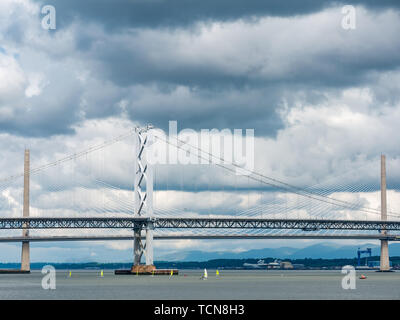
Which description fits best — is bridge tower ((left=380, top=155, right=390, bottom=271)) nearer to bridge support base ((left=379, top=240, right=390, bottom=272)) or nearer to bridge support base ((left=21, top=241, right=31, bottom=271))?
bridge support base ((left=379, top=240, right=390, bottom=272))

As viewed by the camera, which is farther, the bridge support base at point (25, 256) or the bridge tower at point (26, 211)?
the bridge support base at point (25, 256)

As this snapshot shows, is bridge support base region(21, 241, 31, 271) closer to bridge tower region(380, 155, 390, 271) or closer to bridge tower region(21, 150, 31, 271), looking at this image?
bridge tower region(21, 150, 31, 271)

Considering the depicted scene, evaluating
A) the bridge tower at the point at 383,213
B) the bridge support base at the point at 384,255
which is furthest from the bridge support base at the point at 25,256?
the bridge support base at the point at 384,255

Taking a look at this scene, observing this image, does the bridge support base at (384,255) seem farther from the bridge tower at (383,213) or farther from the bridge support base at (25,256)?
the bridge support base at (25,256)

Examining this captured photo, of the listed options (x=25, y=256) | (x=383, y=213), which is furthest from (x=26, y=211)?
(x=383, y=213)

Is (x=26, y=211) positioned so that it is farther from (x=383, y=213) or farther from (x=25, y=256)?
(x=383, y=213)

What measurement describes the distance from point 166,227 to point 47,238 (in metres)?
17.3

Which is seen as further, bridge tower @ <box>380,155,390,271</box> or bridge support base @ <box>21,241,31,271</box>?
bridge tower @ <box>380,155,390,271</box>

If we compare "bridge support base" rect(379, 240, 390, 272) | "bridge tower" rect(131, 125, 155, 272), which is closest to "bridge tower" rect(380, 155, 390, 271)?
"bridge support base" rect(379, 240, 390, 272)

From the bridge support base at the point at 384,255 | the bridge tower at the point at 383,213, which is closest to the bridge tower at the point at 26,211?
the bridge tower at the point at 383,213

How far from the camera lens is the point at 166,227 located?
91250mm

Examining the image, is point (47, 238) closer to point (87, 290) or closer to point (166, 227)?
point (166, 227)
